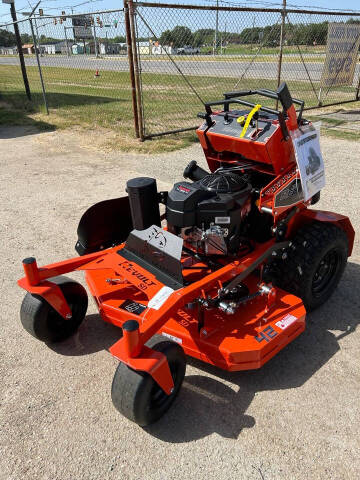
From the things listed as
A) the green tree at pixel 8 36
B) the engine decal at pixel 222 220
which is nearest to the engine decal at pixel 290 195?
the engine decal at pixel 222 220

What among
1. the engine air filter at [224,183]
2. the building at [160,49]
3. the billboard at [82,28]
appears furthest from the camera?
the billboard at [82,28]

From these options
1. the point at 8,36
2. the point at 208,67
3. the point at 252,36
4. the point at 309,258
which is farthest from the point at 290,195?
the point at 8,36

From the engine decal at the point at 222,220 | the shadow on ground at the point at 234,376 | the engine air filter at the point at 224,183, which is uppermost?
the engine air filter at the point at 224,183

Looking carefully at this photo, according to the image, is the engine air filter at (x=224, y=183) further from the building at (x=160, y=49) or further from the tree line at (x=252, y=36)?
the tree line at (x=252, y=36)

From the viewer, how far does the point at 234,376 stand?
271 cm

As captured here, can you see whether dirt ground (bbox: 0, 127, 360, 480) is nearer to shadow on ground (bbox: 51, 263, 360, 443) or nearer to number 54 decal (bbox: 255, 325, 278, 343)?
shadow on ground (bbox: 51, 263, 360, 443)

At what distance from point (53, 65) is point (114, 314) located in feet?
76.4

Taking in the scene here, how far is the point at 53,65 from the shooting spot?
22812 mm

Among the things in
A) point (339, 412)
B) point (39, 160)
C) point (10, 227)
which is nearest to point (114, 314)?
point (339, 412)

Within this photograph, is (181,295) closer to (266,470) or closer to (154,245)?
(154,245)

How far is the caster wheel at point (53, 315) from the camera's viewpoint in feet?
9.25

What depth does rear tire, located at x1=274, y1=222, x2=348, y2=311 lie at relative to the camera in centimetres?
307

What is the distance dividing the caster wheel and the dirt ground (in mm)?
101

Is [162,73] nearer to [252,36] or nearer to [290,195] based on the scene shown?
[252,36]
